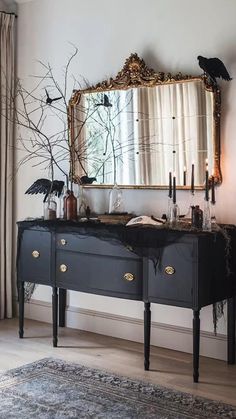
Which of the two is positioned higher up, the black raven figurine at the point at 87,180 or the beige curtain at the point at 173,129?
the beige curtain at the point at 173,129

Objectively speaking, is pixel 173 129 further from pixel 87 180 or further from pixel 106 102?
pixel 87 180

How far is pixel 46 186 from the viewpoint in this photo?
446cm

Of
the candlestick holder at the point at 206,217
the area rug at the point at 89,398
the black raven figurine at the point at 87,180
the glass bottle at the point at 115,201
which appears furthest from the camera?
the black raven figurine at the point at 87,180

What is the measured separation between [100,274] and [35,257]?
606mm

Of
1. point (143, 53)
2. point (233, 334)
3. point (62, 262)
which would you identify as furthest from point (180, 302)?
point (143, 53)

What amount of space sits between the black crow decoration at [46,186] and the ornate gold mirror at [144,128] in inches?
6.2

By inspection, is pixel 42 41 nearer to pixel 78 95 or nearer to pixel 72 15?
pixel 72 15

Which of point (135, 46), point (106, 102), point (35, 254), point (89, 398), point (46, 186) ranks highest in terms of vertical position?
point (135, 46)

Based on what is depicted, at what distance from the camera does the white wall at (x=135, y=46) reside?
3.82m

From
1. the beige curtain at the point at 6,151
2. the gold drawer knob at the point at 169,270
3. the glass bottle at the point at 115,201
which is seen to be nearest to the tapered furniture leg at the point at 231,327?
the gold drawer knob at the point at 169,270

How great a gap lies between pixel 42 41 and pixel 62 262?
1892mm

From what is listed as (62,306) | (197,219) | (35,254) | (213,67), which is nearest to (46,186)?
(35,254)

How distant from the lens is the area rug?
117 inches

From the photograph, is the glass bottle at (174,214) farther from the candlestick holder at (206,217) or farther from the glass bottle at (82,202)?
the glass bottle at (82,202)
